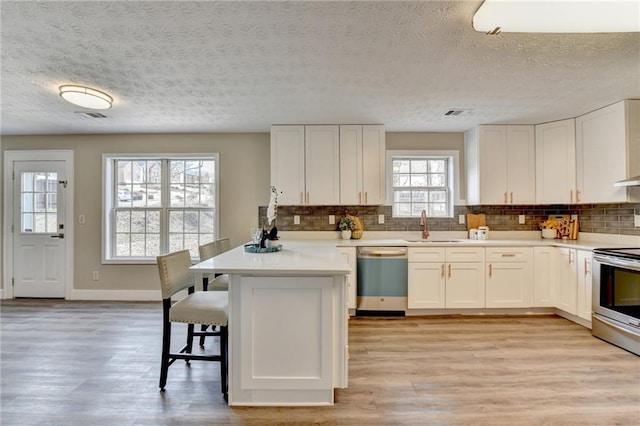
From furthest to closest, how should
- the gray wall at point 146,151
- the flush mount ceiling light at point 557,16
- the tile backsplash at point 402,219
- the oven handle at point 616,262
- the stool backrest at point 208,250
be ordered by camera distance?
1. the gray wall at point 146,151
2. the tile backsplash at point 402,219
3. the stool backrest at point 208,250
4. the oven handle at point 616,262
5. the flush mount ceiling light at point 557,16

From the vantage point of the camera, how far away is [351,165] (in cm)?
402

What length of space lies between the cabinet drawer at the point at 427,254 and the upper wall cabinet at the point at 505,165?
2.94 feet

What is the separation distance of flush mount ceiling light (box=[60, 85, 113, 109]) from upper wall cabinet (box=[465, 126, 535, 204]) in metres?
3.98

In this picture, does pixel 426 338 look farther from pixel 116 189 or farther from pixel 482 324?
pixel 116 189

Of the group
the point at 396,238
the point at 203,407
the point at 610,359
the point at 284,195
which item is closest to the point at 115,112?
the point at 284,195

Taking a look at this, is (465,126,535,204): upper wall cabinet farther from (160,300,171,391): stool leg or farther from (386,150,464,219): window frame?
(160,300,171,391): stool leg

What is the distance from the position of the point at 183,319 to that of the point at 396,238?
2826mm

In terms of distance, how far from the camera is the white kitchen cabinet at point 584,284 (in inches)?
127

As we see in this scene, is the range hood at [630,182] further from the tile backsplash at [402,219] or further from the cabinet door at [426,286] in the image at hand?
the cabinet door at [426,286]

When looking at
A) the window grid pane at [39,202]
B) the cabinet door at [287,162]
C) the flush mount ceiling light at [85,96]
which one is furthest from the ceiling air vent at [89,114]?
the cabinet door at [287,162]

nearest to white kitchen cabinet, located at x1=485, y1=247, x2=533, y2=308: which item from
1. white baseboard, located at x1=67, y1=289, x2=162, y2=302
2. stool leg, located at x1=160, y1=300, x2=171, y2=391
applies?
stool leg, located at x1=160, y1=300, x2=171, y2=391

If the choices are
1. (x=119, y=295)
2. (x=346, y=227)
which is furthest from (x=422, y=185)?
(x=119, y=295)

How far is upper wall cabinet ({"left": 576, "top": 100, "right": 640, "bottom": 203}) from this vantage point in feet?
10.4

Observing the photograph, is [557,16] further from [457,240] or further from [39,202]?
[39,202]
